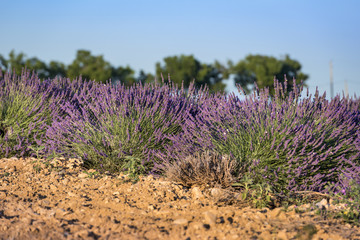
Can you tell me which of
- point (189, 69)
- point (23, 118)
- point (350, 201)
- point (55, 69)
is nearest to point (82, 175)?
point (23, 118)

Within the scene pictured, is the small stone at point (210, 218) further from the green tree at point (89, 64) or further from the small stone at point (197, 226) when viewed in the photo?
the green tree at point (89, 64)

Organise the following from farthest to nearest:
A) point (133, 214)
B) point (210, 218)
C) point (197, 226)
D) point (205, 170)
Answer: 1. point (205, 170)
2. point (133, 214)
3. point (210, 218)
4. point (197, 226)

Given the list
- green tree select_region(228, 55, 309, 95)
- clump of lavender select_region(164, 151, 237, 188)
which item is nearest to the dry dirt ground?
clump of lavender select_region(164, 151, 237, 188)

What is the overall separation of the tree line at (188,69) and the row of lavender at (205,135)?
92.1ft

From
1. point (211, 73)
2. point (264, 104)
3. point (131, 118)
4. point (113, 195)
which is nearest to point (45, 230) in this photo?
point (113, 195)

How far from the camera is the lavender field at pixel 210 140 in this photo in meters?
4.07

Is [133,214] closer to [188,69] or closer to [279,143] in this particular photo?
[279,143]

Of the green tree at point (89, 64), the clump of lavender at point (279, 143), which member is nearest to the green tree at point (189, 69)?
the green tree at point (89, 64)

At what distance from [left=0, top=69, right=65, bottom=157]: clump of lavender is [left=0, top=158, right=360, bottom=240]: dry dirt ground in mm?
1247

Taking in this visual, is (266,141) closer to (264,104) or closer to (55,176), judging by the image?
(264,104)

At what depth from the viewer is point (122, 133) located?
4.86 metres

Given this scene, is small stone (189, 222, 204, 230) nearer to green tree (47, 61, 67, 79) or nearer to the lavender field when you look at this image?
the lavender field

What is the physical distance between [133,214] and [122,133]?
1.69m

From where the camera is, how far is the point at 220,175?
4.02 metres
